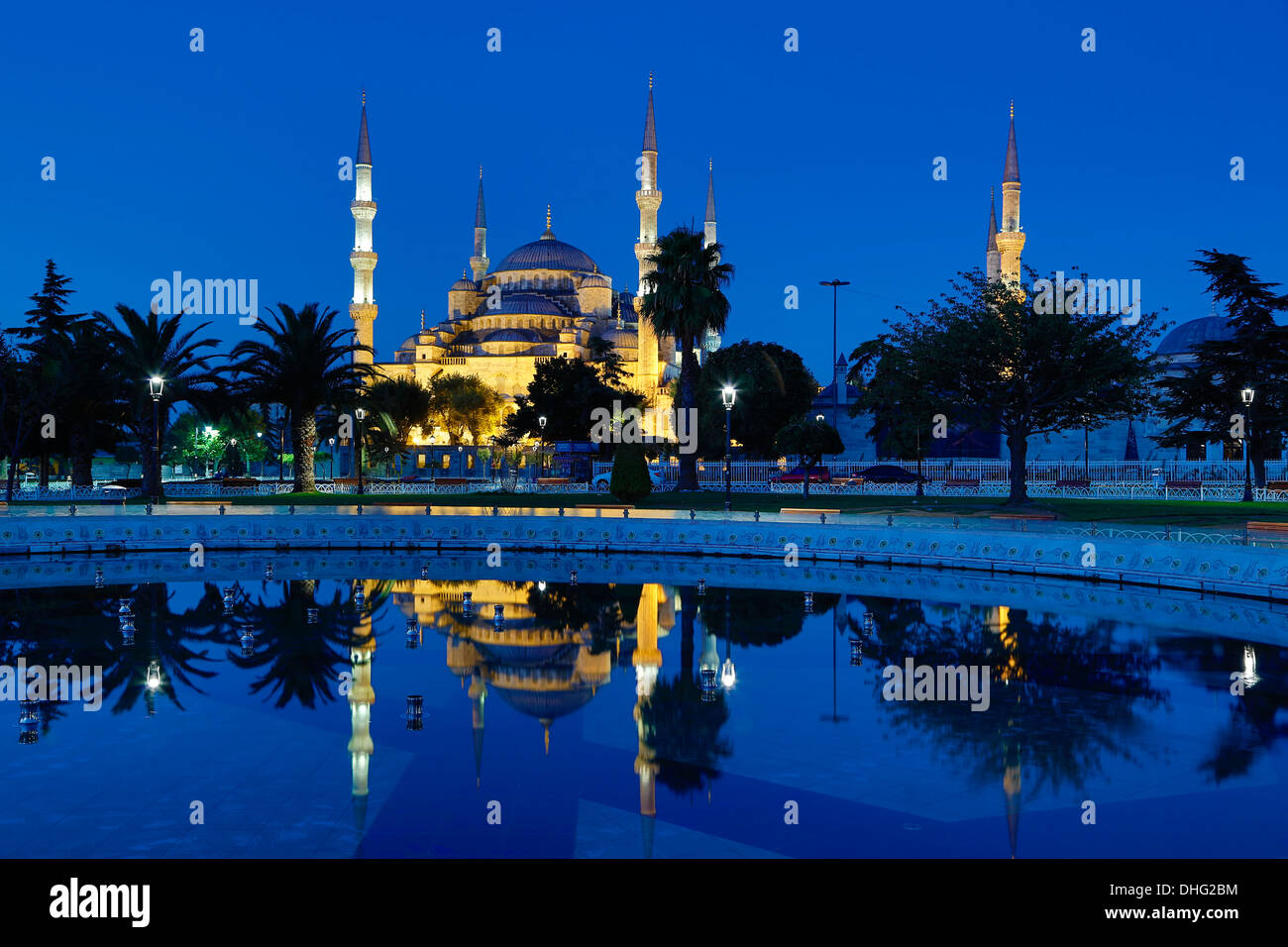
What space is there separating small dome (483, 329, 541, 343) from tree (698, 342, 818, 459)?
36.6 m

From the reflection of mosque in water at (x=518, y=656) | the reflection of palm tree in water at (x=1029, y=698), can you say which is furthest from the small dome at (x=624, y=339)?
the reflection of palm tree in water at (x=1029, y=698)

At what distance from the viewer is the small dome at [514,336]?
91.3 m

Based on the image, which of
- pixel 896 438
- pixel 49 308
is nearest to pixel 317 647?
pixel 896 438

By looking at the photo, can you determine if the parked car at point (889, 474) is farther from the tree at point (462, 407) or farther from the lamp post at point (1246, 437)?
the tree at point (462, 407)

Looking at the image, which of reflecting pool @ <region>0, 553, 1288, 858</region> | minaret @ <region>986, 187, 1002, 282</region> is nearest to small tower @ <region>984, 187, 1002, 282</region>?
minaret @ <region>986, 187, 1002, 282</region>

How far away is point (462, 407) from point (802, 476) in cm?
3992

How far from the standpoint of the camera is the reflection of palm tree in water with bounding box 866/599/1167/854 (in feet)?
27.9

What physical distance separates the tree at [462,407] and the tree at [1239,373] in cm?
4903

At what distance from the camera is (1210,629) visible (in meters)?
14.4

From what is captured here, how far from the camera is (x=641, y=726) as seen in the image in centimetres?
981

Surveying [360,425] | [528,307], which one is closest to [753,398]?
[360,425]

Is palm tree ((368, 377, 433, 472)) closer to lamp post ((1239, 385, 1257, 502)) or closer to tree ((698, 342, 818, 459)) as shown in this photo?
tree ((698, 342, 818, 459))

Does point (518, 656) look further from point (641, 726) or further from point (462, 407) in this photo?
point (462, 407)
